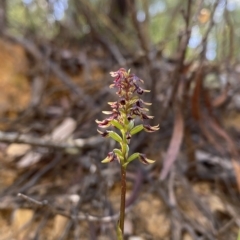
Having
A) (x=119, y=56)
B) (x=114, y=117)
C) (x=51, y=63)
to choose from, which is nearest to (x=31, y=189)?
(x=114, y=117)

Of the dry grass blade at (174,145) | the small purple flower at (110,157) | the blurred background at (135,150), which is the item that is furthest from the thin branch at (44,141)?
the small purple flower at (110,157)

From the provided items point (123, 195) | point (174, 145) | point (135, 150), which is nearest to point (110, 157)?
point (123, 195)

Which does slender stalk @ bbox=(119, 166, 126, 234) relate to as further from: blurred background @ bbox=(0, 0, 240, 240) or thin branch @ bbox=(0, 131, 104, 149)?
thin branch @ bbox=(0, 131, 104, 149)

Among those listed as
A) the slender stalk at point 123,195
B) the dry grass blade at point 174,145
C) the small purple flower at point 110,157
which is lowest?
the slender stalk at point 123,195

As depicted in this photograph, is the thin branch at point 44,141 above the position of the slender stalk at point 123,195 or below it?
above

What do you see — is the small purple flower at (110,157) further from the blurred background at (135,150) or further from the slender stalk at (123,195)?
the blurred background at (135,150)

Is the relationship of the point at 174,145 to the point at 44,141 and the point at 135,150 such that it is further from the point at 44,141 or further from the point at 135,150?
the point at 44,141

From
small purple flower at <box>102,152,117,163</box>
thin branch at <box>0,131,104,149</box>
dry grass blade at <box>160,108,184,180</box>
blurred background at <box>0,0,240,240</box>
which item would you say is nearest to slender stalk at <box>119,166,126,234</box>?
small purple flower at <box>102,152,117,163</box>

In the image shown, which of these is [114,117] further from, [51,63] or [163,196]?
[51,63]
